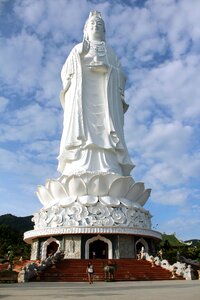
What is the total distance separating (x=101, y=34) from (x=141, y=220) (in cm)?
1338

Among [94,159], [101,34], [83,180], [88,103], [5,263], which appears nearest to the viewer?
[5,263]

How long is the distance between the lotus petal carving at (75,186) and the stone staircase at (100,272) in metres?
4.70

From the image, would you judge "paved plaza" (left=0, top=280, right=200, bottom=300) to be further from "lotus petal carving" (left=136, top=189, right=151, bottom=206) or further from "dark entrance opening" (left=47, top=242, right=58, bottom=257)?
"lotus petal carving" (left=136, top=189, right=151, bottom=206)

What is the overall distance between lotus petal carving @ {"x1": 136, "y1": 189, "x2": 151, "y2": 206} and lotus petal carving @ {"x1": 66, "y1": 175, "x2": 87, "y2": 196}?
12.0 feet

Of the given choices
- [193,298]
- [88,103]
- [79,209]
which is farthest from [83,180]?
[193,298]

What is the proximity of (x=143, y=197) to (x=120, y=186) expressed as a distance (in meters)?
2.24

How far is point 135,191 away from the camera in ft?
70.8

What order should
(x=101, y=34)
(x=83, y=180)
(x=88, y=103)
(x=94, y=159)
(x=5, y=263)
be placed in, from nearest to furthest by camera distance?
(x=5, y=263) < (x=83, y=180) < (x=94, y=159) < (x=88, y=103) < (x=101, y=34)

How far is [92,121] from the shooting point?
2336 cm

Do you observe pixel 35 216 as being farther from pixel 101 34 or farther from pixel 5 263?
pixel 101 34

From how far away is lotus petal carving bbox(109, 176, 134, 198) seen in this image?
20672mm

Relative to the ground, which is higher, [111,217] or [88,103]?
[88,103]

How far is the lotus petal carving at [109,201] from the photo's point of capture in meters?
20.0

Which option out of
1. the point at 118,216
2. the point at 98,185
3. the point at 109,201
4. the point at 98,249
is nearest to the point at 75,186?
the point at 98,185
